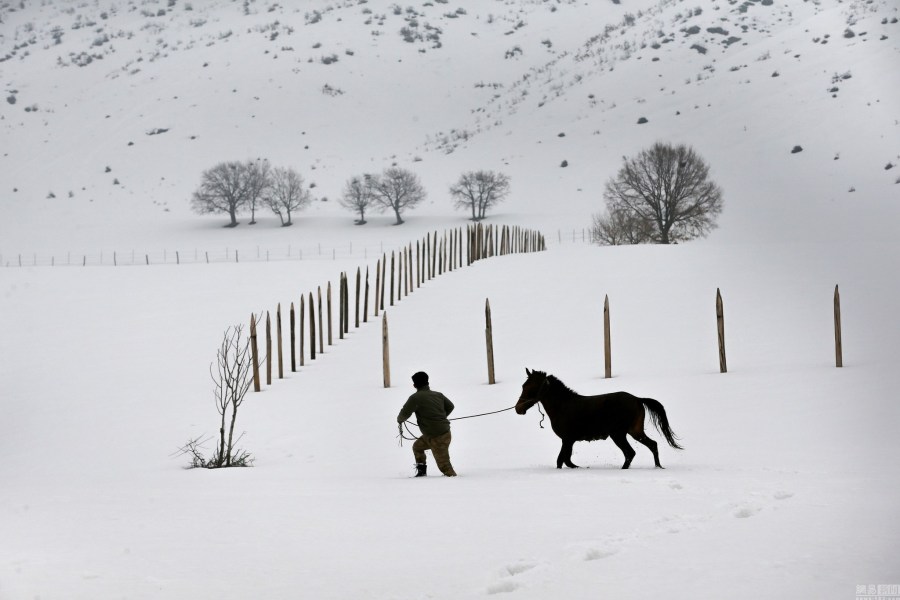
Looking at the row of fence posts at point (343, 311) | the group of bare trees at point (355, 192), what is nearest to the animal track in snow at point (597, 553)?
the row of fence posts at point (343, 311)

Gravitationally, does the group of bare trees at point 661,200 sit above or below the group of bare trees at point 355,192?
below

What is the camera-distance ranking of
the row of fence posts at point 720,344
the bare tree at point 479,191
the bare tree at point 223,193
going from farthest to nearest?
the bare tree at point 223,193
the bare tree at point 479,191
the row of fence posts at point 720,344

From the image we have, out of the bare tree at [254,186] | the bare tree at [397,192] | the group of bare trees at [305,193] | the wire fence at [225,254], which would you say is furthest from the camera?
the bare tree at [254,186]

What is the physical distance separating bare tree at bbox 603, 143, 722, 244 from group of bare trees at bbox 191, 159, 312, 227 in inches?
1087

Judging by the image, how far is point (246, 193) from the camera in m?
68.9

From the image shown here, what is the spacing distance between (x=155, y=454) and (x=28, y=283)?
28.4 m

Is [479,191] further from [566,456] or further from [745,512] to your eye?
[745,512]

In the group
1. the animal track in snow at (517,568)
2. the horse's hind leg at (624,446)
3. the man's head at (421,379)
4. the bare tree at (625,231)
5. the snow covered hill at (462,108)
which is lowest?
the animal track in snow at (517,568)

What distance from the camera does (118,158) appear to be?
81000 millimetres

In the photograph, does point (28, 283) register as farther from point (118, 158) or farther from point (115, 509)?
point (118, 158)

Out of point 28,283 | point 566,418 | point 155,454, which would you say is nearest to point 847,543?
point 566,418

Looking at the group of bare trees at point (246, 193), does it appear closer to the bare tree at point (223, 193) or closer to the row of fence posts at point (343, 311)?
the bare tree at point (223, 193)

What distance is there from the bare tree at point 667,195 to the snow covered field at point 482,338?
3624mm

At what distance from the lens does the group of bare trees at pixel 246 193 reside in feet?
222
